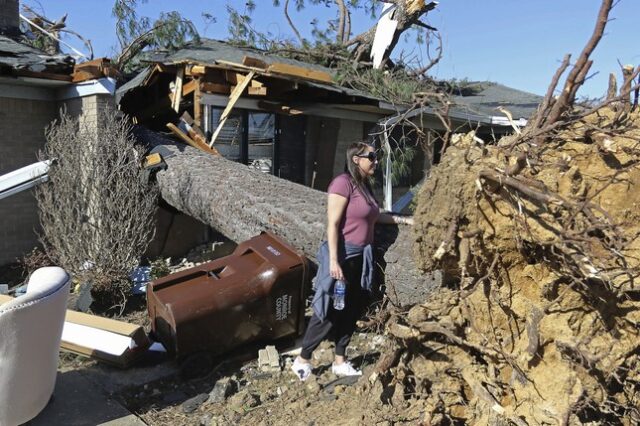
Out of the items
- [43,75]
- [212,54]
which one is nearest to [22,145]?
[43,75]

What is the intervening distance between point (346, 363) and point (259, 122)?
5918mm

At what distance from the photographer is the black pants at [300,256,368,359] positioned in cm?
399

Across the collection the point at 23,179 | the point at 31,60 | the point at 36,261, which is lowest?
the point at 36,261

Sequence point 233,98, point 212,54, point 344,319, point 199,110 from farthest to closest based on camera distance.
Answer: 1. point 212,54
2. point 199,110
3. point 233,98
4. point 344,319

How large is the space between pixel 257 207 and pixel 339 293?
5.67 ft

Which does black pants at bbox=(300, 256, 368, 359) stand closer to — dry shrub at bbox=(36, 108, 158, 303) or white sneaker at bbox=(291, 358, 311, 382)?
white sneaker at bbox=(291, 358, 311, 382)

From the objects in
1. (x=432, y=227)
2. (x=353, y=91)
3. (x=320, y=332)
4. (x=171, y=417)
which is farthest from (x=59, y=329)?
(x=353, y=91)

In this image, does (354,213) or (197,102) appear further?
(197,102)

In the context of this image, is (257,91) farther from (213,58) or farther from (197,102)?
(213,58)

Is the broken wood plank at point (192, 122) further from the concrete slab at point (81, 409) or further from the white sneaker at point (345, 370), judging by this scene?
the white sneaker at point (345, 370)

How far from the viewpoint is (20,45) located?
7.77 meters

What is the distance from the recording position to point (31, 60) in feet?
22.1

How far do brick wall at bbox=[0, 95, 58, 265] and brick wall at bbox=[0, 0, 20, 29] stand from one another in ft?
8.32

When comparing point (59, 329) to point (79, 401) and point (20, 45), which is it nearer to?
point (79, 401)
